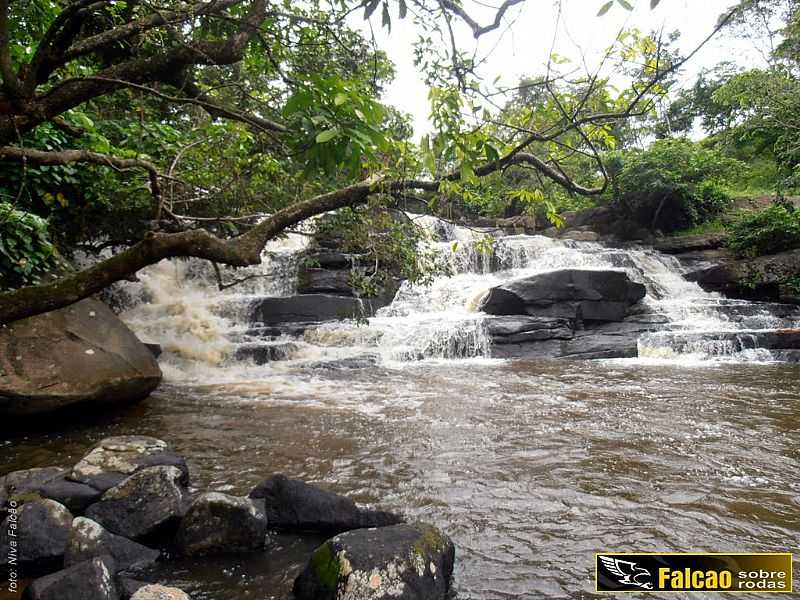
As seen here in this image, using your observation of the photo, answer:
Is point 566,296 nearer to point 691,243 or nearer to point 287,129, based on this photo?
point 691,243

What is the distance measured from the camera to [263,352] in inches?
410

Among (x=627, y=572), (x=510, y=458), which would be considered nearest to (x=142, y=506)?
(x=627, y=572)

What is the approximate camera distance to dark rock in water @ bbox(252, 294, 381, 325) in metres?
12.5

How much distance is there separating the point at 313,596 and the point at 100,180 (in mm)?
6904

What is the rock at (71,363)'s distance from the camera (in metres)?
5.19

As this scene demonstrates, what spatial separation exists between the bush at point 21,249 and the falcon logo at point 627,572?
6.44 metres

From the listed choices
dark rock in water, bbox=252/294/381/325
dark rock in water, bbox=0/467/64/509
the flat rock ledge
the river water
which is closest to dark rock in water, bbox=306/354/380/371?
the river water

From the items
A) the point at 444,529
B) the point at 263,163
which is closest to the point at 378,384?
the point at 263,163

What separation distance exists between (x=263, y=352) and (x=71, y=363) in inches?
190

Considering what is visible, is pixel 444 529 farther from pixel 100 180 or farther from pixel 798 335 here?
pixel 798 335

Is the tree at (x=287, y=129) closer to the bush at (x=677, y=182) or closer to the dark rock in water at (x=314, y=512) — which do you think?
the dark rock in water at (x=314, y=512)

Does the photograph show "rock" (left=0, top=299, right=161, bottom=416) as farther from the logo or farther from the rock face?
the rock face

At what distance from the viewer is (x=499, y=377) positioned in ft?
28.8

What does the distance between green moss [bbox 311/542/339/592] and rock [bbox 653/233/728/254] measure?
61.1 ft
